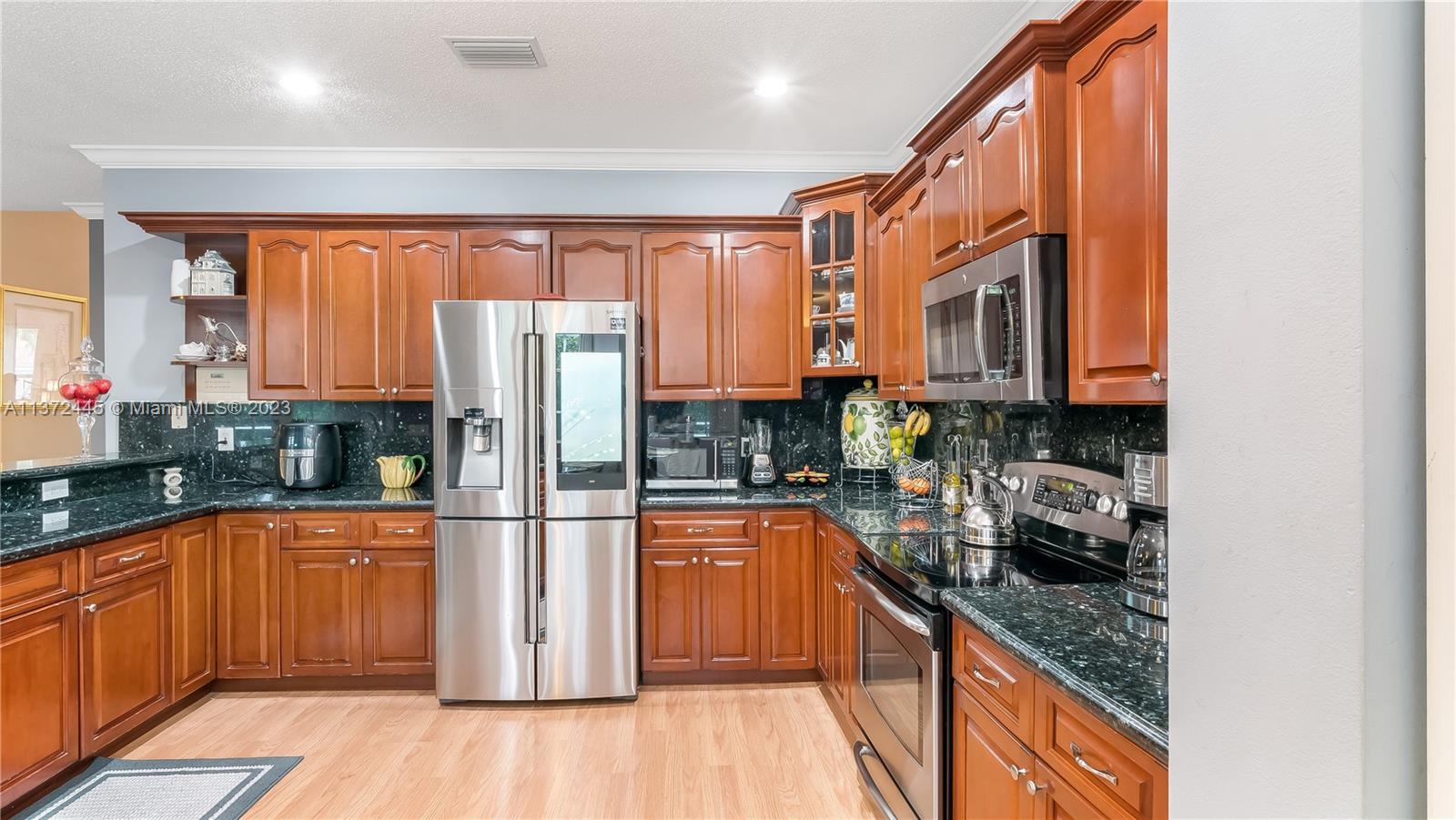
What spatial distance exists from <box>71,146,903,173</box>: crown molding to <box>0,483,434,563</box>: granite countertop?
184cm

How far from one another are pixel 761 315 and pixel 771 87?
1.11m

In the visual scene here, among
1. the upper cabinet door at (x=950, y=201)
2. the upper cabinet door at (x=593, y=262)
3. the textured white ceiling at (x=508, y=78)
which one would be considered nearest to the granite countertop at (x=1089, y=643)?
the upper cabinet door at (x=950, y=201)

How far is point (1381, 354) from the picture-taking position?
467 mm

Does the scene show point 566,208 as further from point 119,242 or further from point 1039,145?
point 1039,145

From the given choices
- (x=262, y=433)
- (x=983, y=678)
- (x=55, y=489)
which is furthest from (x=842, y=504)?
(x=55, y=489)

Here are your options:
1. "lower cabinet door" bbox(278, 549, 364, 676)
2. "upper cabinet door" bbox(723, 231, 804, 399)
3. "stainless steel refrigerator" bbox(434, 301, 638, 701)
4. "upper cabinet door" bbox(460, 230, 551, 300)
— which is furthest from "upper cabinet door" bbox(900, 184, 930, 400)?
"lower cabinet door" bbox(278, 549, 364, 676)

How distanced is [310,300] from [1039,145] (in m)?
3.49

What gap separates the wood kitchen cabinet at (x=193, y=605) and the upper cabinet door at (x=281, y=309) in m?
0.79

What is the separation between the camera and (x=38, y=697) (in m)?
2.25

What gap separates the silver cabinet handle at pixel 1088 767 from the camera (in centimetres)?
105

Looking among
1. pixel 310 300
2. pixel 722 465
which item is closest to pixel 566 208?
pixel 310 300

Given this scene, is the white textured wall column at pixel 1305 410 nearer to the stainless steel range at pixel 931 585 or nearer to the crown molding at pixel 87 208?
the stainless steel range at pixel 931 585

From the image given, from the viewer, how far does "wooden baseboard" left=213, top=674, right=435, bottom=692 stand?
3.19 meters

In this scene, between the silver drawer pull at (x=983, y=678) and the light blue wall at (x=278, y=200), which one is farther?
the light blue wall at (x=278, y=200)
